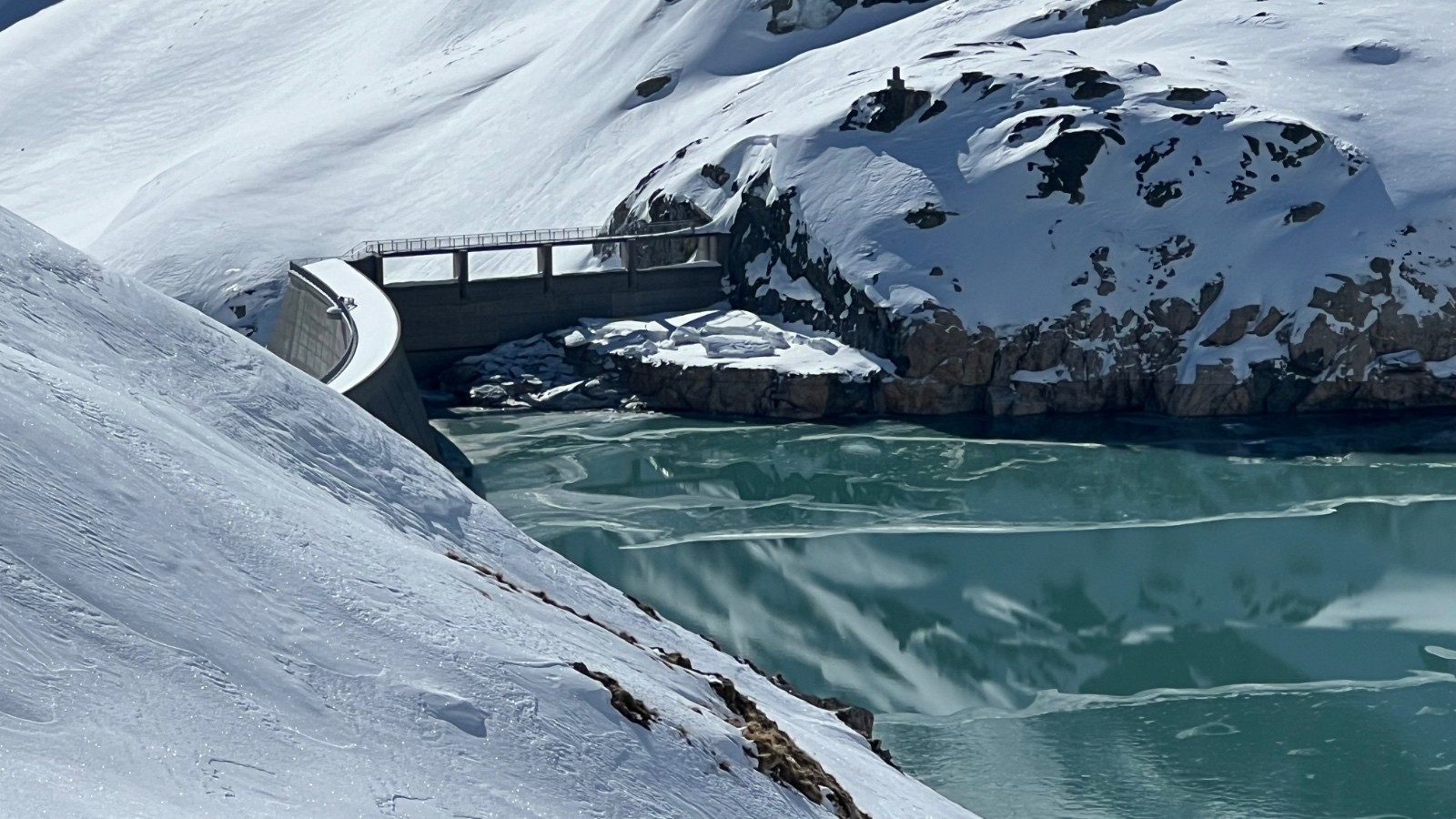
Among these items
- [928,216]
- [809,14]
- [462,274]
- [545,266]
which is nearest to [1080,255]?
[928,216]

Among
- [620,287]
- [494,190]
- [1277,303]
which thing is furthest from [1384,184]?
[494,190]

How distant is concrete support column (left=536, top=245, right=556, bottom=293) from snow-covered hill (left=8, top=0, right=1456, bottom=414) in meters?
4.74

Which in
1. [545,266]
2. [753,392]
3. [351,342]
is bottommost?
[753,392]

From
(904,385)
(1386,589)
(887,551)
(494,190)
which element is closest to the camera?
(1386,589)

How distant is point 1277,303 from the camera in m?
51.6

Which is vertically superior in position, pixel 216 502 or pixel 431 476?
pixel 216 502

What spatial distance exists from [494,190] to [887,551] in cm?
3775

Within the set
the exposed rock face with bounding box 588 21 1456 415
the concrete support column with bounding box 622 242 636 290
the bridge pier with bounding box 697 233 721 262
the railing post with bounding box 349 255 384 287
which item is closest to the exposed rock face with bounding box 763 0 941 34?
the exposed rock face with bounding box 588 21 1456 415

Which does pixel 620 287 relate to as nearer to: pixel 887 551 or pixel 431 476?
pixel 887 551

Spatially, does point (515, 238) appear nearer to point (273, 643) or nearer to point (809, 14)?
point (809, 14)

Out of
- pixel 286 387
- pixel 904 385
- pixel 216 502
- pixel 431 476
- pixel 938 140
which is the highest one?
pixel 216 502

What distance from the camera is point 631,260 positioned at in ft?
191

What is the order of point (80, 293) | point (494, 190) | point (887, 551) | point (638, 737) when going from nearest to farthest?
point (638, 737) < point (80, 293) < point (887, 551) < point (494, 190)

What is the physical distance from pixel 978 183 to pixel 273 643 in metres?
47.3
